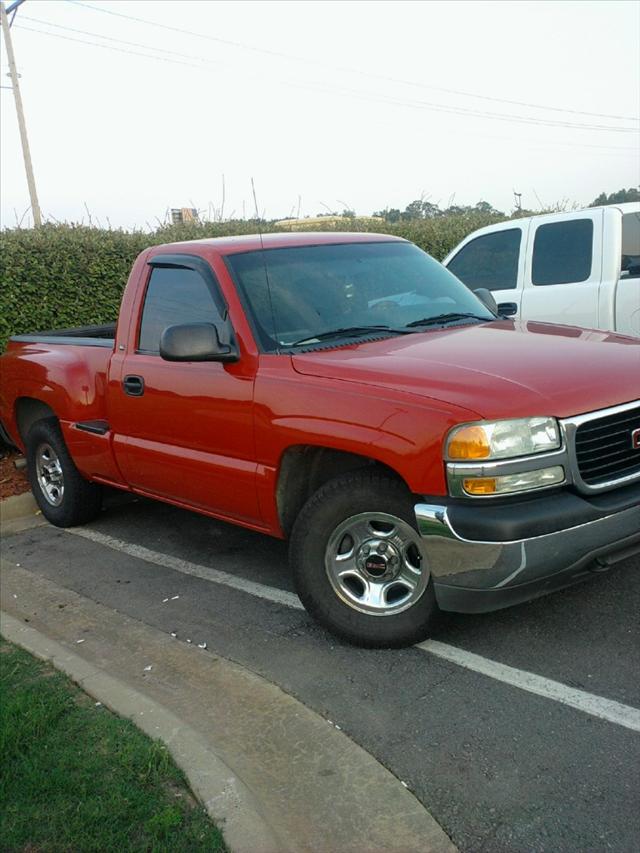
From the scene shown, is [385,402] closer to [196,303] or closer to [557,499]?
[557,499]

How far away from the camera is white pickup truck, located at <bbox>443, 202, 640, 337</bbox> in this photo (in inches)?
283

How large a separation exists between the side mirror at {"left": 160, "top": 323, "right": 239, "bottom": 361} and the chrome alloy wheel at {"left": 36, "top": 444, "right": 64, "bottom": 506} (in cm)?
241

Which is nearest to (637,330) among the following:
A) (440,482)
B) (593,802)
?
(440,482)

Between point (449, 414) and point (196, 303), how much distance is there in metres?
1.93

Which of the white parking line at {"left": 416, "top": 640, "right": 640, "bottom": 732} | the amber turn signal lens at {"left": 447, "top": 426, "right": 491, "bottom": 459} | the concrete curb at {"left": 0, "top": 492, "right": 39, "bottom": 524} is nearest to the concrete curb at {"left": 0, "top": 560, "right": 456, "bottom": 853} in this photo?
the white parking line at {"left": 416, "top": 640, "right": 640, "bottom": 732}

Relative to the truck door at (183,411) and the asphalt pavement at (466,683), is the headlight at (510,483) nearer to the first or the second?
the asphalt pavement at (466,683)

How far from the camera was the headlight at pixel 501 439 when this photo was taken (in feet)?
11.1

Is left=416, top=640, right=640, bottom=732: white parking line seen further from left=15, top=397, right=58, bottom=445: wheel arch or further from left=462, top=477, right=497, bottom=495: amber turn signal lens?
left=15, top=397, right=58, bottom=445: wheel arch

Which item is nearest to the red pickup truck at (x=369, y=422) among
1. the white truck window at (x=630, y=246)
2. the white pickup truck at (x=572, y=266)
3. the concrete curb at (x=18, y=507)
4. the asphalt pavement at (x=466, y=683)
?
the asphalt pavement at (x=466, y=683)

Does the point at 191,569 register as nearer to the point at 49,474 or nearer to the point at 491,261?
the point at 49,474

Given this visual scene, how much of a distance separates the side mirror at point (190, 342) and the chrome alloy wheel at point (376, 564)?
1093 millimetres

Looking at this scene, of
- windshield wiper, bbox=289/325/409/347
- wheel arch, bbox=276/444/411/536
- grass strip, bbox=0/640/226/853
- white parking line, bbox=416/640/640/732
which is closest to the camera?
grass strip, bbox=0/640/226/853

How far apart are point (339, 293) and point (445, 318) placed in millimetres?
603

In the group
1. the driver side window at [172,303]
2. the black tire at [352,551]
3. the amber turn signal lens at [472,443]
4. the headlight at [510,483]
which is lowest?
the black tire at [352,551]
